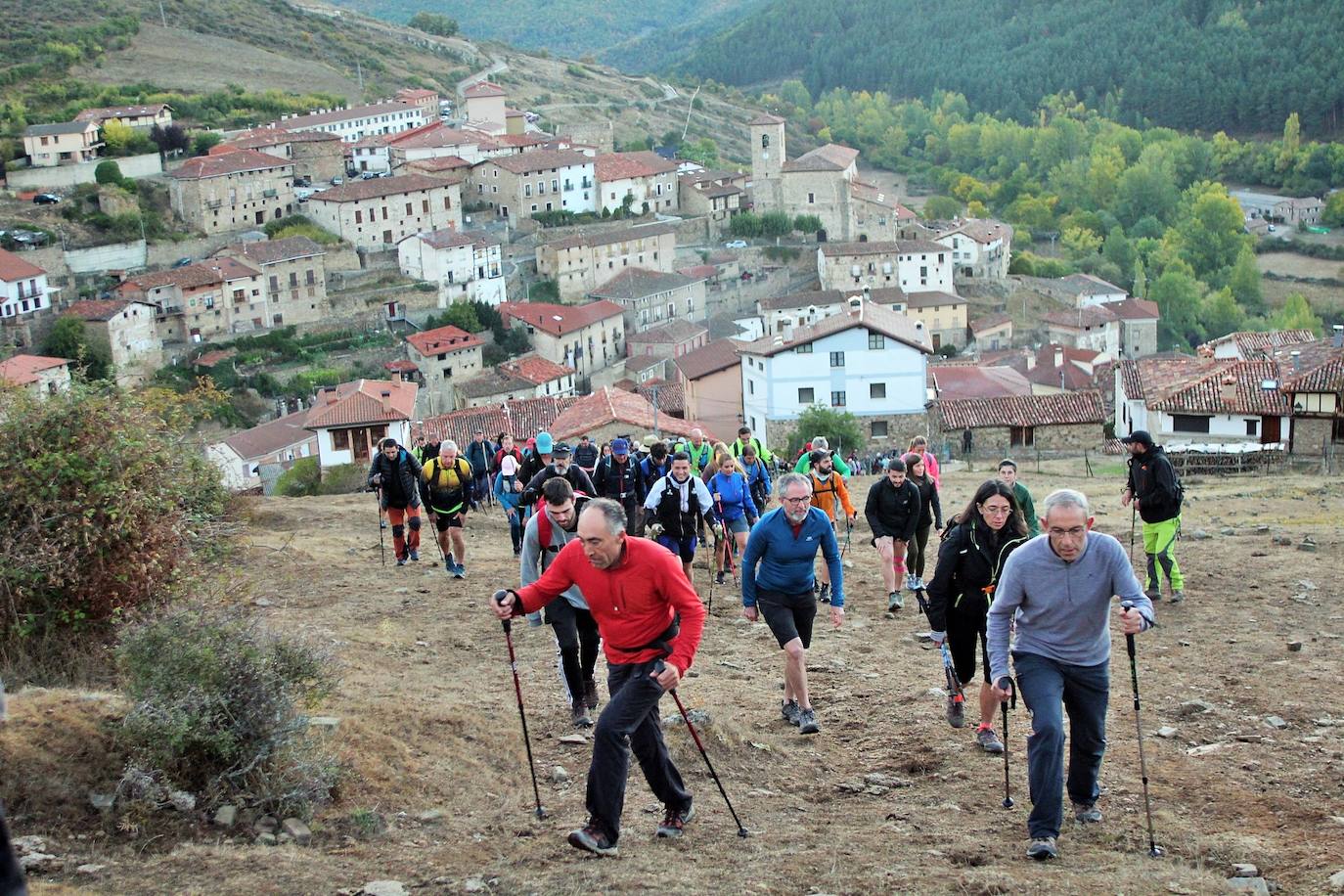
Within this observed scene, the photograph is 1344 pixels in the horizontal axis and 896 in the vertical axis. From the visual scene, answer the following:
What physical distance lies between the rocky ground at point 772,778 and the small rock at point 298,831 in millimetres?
16

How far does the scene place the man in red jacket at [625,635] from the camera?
22.6 ft

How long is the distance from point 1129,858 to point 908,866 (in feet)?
3.29

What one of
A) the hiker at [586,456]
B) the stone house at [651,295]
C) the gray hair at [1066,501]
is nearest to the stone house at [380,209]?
the stone house at [651,295]

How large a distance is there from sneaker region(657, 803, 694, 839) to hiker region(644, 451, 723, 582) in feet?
14.9

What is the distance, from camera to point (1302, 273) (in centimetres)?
10525

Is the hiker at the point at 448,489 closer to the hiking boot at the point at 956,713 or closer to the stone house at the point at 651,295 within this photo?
the hiking boot at the point at 956,713

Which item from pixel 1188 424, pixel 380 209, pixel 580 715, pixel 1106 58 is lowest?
pixel 1188 424

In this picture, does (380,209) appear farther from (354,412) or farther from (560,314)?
(354,412)

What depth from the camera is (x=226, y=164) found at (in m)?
79.5

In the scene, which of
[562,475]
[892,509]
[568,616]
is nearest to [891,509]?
[892,509]

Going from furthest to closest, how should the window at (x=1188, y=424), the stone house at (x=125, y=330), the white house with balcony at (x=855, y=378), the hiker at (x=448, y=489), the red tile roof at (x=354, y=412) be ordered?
the stone house at (x=125, y=330) < the white house with balcony at (x=855, y=378) < the red tile roof at (x=354, y=412) < the window at (x=1188, y=424) < the hiker at (x=448, y=489)

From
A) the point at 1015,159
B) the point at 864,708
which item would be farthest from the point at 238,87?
the point at 864,708

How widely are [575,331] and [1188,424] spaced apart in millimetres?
40585

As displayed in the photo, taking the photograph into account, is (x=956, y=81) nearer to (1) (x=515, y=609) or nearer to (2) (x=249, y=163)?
(2) (x=249, y=163)
